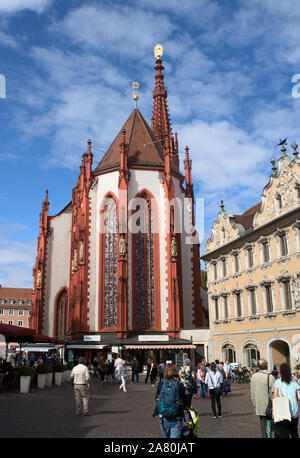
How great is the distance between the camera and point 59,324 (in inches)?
1864

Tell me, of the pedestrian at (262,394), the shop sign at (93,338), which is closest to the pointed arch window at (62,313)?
the shop sign at (93,338)

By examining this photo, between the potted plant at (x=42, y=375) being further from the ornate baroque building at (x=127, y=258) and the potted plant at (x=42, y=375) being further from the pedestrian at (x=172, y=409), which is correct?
the ornate baroque building at (x=127, y=258)

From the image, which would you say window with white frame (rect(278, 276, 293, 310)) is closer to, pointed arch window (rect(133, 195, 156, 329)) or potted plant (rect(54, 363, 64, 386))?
potted plant (rect(54, 363, 64, 386))

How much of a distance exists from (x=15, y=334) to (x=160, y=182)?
27609 millimetres

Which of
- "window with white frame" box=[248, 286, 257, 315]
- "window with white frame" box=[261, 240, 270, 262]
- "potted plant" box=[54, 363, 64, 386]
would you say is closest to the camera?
"potted plant" box=[54, 363, 64, 386]

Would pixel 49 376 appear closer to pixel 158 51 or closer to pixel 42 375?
pixel 42 375

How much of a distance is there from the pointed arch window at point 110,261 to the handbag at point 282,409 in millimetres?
34548

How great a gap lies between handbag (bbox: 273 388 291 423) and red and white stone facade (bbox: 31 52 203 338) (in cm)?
3303

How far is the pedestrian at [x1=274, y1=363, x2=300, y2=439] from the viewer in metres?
6.39

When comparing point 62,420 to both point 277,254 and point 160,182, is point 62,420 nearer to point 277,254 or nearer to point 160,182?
point 277,254

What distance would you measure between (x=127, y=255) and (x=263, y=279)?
16.1 metres

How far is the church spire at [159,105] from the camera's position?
192 ft

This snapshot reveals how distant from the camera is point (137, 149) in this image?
46.9m

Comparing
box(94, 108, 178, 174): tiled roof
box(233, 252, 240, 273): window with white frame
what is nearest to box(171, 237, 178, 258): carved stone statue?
box(94, 108, 178, 174): tiled roof
